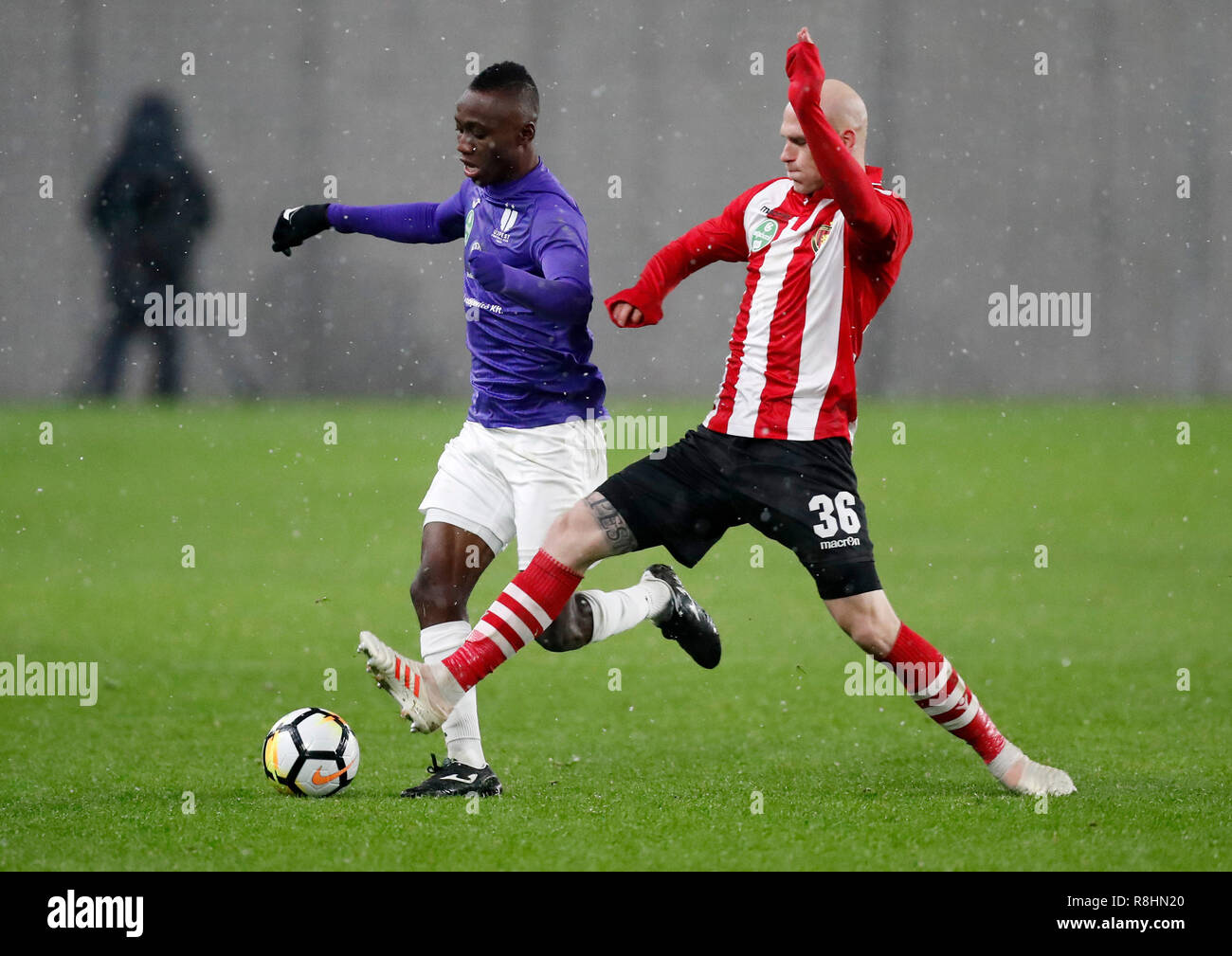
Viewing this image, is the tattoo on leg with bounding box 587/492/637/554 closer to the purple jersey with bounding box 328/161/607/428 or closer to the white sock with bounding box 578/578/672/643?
the purple jersey with bounding box 328/161/607/428

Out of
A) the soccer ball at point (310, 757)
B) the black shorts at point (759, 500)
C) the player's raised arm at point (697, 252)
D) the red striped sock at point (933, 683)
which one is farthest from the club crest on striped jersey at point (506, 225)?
the red striped sock at point (933, 683)

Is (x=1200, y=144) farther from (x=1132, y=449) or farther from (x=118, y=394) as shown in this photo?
(x=118, y=394)

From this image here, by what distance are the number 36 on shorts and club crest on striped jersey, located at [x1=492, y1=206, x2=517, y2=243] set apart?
1413 millimetres

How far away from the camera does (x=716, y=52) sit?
1812 cm

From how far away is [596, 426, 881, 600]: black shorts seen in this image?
4.42m

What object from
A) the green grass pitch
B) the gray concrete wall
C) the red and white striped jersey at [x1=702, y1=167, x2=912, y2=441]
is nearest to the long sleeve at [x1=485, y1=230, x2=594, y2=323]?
the red and white striped jersey at [x1=702, y1=167, x2=912, y2=441]

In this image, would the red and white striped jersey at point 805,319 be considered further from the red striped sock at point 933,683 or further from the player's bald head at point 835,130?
the red striped sock at point 933,683

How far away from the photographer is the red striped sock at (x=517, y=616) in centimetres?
439

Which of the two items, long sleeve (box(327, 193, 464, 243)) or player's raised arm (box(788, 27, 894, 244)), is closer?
player's raised arm (box(788, 27, 894, 244))

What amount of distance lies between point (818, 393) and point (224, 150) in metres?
15.0

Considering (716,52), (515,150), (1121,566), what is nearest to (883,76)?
(716,52)

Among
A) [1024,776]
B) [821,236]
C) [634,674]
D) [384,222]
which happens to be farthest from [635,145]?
[1024,776]

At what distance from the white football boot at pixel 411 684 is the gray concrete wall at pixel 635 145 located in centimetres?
1368
